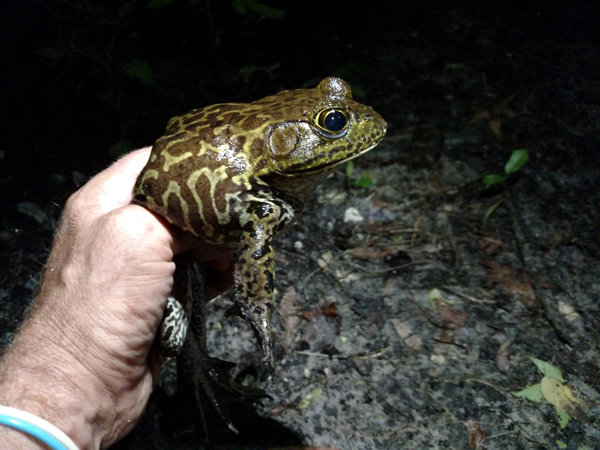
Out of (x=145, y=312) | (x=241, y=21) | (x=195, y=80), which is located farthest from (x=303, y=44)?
(x=145, y=312)

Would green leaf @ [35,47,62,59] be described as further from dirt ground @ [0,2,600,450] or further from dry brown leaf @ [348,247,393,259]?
dry brown leaf @ [348,247,393,259]

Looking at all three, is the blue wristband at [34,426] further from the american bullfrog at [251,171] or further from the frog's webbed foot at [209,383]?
the frog's webbed foot at [209,383]

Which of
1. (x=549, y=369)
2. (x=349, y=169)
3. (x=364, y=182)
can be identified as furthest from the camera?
(x=349, y=169)

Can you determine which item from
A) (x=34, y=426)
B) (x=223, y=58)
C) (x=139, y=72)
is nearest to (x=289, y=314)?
(x=34, y=426)

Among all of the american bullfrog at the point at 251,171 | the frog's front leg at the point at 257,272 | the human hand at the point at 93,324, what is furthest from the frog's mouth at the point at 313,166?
the human hand at the point at 93,324

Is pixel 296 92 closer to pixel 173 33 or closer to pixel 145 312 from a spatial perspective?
pixel 145 312

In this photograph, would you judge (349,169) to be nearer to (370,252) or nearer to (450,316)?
(370,252)
